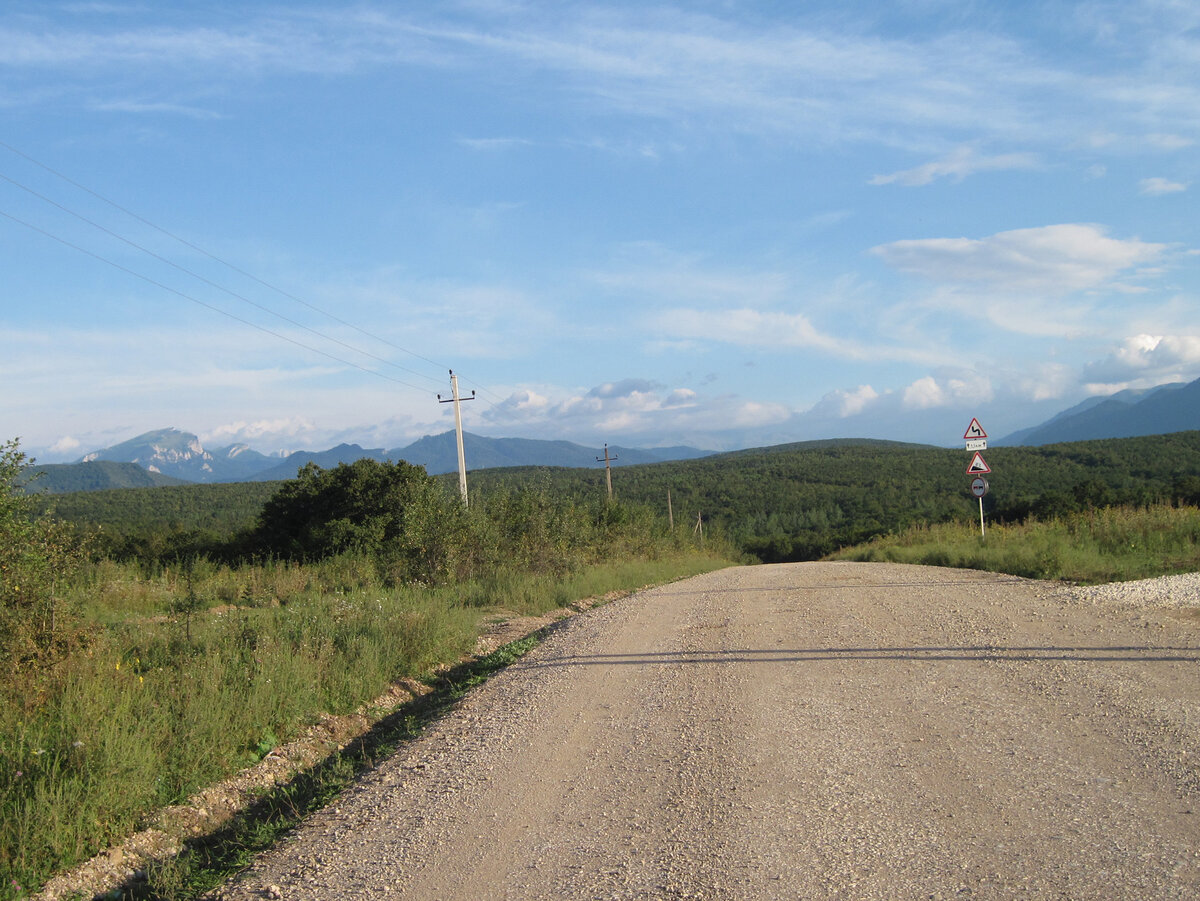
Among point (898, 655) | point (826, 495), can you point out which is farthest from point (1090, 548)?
point (826, 495)

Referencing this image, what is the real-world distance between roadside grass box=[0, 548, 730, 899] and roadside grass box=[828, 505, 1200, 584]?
11.2 metres

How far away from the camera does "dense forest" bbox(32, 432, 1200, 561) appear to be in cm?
3641

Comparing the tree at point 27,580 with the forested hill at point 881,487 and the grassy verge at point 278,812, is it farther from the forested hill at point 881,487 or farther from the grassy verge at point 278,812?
the forested hill at point 881,487

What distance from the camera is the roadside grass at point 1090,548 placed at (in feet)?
46.5

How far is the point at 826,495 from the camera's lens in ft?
238

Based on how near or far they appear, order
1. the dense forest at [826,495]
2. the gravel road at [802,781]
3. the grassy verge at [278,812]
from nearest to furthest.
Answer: the gravel road at [802,781]
the grassy verge at [278,812]
the dense forest at [826,495]

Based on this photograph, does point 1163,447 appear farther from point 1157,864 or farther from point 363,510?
point 1157,864

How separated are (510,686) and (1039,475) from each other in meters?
59.4

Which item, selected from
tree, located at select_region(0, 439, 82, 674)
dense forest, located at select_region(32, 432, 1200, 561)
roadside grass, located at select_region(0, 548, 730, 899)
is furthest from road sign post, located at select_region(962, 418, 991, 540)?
tree, located at select_region(0, 439, 82, 674)

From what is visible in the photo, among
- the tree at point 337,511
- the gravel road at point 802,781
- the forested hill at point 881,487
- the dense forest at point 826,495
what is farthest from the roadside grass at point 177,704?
the dense forest at point 826,495

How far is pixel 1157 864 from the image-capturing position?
140 inches

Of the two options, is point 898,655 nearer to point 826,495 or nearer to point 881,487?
point 881,487

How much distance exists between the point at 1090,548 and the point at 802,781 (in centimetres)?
1454

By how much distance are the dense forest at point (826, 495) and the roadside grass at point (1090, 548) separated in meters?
10.9
